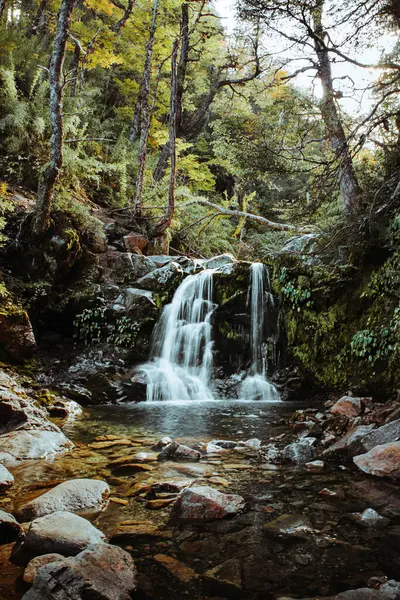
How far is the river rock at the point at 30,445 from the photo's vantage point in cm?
398

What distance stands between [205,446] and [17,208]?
27.2ft

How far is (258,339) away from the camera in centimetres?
995

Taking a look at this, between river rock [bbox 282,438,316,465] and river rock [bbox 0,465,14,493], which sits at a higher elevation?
river rock [bbox 0,465,14,493]

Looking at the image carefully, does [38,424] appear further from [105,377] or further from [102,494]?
[105,377]

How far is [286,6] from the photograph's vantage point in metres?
5.94

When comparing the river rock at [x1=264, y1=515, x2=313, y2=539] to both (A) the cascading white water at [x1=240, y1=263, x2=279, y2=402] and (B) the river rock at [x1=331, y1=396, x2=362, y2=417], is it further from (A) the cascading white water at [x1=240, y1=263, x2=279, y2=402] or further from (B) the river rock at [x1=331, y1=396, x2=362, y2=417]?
(A) the cascading white water at [x1=240, y1=263, x2=279, y2=402]

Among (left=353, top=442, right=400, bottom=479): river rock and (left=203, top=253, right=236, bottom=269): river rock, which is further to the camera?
(left=203, top=253, right=236, bottom=269): river rock

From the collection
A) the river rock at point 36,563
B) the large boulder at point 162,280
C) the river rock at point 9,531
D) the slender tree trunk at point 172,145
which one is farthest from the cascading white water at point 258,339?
the river rock at point 36,563

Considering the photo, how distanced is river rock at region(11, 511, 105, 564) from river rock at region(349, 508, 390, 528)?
1809 mm

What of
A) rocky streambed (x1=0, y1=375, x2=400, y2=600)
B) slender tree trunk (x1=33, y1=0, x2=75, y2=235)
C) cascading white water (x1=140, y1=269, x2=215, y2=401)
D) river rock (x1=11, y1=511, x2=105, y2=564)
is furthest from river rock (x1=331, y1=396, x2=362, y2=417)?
slender tree trunk (x1=33, y1=0, x2=75, y2=235)

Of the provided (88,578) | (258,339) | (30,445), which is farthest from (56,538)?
(258,339)

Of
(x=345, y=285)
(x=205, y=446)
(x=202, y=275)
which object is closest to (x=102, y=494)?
(x=205, y=446)

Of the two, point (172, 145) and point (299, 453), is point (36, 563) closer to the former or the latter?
point (299, 453)

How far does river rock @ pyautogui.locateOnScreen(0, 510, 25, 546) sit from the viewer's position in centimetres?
227
